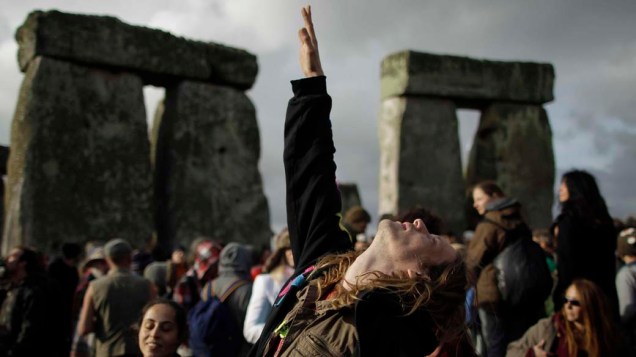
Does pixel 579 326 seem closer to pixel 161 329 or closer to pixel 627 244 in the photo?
pixel 627 244

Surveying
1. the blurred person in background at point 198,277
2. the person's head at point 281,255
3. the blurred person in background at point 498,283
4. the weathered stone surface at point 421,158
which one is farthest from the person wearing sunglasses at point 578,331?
the weathered stone surface at point 421,158

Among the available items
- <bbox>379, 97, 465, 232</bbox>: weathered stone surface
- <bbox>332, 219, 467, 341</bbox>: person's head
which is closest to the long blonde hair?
<bbox>332, 219, 467, 341</bbox>: person's head

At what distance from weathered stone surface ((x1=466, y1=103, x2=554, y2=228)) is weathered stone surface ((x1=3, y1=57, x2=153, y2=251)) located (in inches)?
227

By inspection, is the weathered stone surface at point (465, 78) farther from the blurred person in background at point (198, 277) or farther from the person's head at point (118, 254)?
the person's head at point (118, 254)

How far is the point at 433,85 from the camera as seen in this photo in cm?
1214

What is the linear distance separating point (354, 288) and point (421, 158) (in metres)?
10.6

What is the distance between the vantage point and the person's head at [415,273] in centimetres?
178

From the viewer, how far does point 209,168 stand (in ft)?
37.5

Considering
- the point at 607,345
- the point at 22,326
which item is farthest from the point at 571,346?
the point at 22,326

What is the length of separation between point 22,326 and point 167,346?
2.31m

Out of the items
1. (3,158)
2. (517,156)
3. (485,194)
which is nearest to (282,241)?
(485,194)

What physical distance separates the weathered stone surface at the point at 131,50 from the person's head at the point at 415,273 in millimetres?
9056

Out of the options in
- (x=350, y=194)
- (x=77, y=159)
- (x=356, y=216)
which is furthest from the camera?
(x=350, y=194)

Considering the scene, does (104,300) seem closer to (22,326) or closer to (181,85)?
(22,326)
